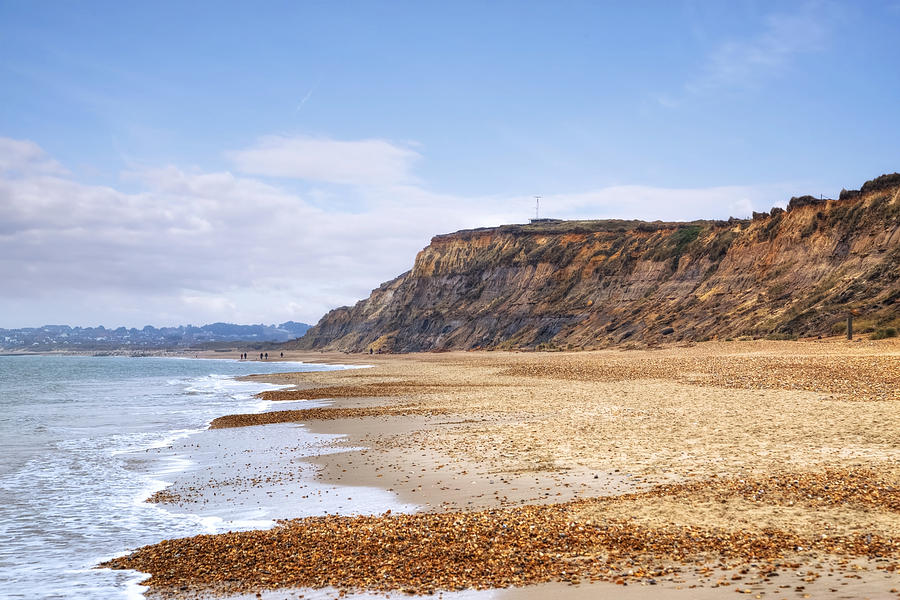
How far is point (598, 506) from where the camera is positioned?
9875mm

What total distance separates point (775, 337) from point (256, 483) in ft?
152

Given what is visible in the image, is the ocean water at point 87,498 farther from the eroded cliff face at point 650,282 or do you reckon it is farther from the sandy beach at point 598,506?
the eroded cliff face at point 650,282

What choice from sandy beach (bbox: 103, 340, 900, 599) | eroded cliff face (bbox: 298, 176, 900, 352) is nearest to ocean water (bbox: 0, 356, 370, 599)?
sandy beach (bbox: 103, 340, 900, 599)

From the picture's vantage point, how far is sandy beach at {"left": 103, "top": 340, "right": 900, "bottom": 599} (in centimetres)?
723

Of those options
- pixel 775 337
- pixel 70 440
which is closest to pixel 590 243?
pixel 775 337

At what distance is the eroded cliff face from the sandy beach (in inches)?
1368

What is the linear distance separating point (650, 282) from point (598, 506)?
78.2 m

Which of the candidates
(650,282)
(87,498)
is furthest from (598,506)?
(650,282)

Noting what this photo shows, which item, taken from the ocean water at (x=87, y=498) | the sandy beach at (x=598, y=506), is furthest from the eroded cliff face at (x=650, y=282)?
the ocean water at (x=87, y=498)

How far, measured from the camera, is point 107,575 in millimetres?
8547

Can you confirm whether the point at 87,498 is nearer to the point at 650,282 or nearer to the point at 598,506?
the point at 598,506

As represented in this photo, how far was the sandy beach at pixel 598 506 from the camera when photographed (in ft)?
23.7

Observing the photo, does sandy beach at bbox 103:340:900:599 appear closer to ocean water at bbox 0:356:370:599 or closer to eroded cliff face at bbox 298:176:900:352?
ocean water at bbox 0:356:370:599

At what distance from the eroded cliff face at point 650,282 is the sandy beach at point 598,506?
34736 mm
